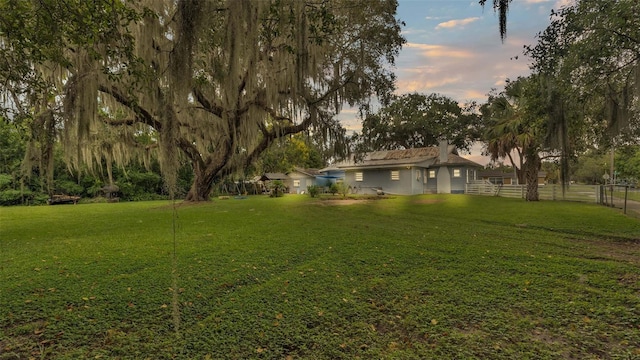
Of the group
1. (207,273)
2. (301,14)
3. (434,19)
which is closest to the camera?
(207,273)

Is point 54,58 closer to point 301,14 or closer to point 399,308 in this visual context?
A: point 301,14

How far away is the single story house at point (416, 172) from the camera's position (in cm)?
2220

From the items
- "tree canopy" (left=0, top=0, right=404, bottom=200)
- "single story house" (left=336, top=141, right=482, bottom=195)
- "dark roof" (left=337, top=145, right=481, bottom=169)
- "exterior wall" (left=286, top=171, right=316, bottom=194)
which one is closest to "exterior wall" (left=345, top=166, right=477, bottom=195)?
"single story house" (left=336, top=141, right=482, bottom=195)

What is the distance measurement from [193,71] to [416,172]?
66.4 ft

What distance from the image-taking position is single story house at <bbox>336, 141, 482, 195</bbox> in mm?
22203

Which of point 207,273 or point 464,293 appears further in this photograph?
point 207,273

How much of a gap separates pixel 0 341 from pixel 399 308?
3502 millimetres

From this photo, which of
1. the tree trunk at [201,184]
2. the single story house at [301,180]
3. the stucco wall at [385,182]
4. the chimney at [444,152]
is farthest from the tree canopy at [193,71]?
the single story house at [301,180]

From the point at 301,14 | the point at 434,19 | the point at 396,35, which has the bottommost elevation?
the point at 301,14

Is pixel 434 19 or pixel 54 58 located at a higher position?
pixel 434 19

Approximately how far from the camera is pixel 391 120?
3133 cm

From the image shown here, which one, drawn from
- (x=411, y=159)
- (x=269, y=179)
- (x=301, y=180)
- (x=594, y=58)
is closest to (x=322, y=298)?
(x=594, y=58)

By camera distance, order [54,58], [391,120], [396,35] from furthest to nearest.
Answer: [391,120]
[396,35]
[54,58]

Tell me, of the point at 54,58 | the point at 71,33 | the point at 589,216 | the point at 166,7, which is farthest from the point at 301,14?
the point at 589,216
